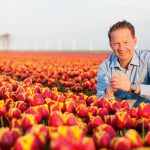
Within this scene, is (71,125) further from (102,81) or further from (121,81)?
(102,81)

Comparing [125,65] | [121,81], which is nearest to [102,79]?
[125,65]

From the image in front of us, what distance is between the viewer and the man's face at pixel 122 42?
189 inches

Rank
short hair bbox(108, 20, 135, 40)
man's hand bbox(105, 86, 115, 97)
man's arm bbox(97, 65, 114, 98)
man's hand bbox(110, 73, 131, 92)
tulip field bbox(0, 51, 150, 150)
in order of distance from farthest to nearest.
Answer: man's arm bbox(97, 65, 114, 98) < short hair bbox(108, 20, 135, 40) < man's hand bbox(105, 86, 115, 97) < man's hand bbox(110, 73, 131, 92) < tulip field bbox(0, 51, 150, 150)

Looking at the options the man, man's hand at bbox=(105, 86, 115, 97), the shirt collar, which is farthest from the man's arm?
man's hand at bbox=(105, 86, 115, 97)

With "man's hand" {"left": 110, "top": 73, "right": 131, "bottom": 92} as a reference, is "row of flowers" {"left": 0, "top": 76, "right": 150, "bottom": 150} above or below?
below

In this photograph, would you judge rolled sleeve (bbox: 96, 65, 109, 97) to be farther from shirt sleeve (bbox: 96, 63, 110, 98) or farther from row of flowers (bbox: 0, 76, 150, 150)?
row of flowers (bbox: 0, 76, 150, 150)

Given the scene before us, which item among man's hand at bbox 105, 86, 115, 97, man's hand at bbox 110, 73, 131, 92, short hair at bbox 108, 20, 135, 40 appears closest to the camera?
man's hand at bbox 110, 73, 131, 92

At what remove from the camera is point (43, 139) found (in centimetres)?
223

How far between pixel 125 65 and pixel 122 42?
679mm

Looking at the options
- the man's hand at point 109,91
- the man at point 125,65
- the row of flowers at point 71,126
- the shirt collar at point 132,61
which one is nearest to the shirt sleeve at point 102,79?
the man at point 125,65

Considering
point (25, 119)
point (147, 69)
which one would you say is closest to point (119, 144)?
point (25, 119)

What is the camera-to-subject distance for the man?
4.81 m

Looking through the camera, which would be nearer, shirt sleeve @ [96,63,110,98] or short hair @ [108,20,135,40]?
short hair @ [108,20,135,40]

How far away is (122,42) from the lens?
4.81 m
